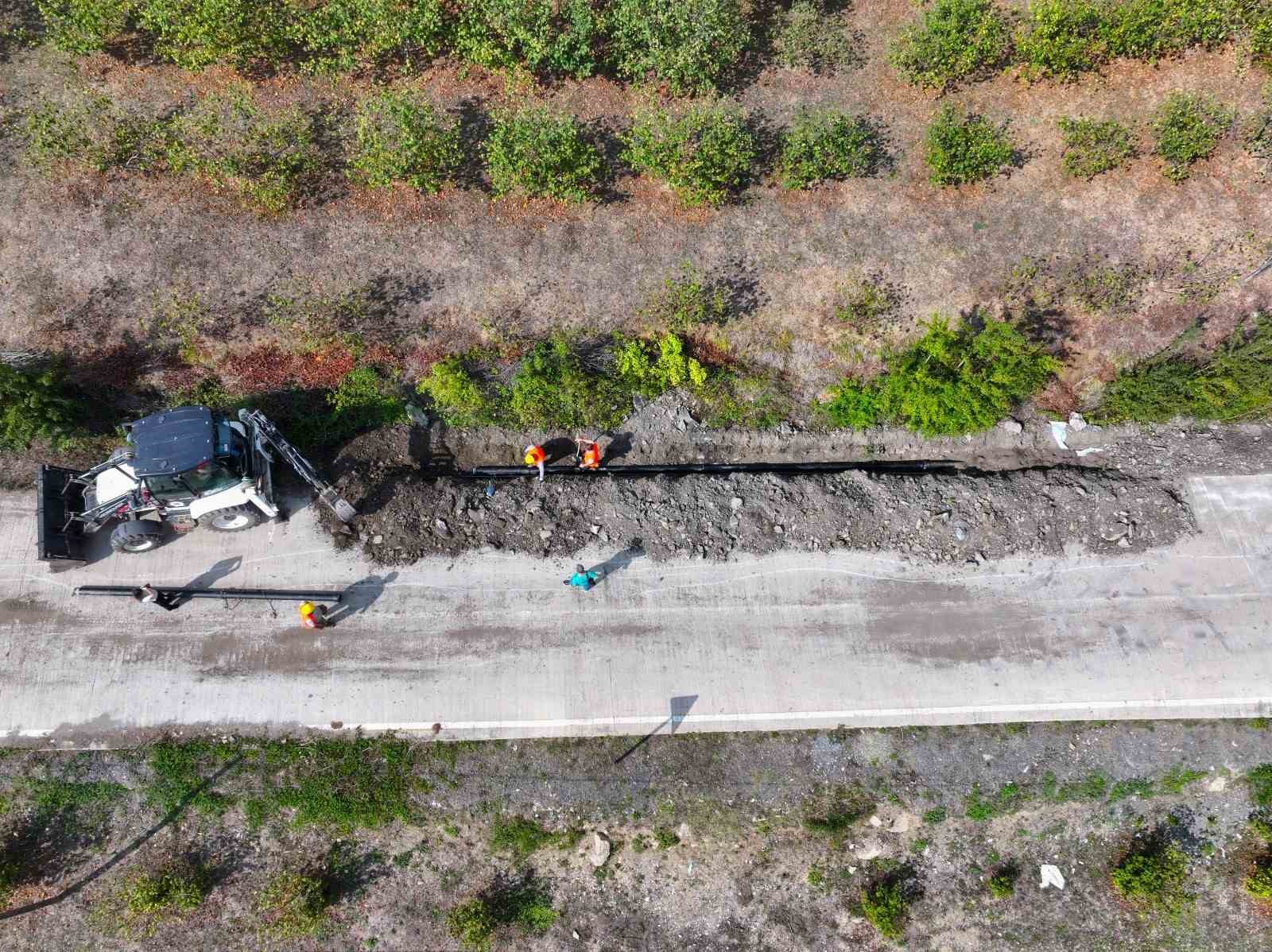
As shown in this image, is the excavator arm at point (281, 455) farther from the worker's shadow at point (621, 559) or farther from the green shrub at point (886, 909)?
the green shrub at point (886, 909)

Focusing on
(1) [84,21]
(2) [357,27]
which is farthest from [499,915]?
(1) [84,21]

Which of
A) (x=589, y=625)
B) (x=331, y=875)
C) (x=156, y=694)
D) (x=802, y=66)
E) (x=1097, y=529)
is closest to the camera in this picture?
(x=331, y=875)

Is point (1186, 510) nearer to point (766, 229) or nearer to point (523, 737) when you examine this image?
point (766, 229)

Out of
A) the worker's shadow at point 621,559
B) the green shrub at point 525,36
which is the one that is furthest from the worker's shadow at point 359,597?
the green shrub at point 525,36

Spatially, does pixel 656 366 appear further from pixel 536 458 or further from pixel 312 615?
pixel 312 615

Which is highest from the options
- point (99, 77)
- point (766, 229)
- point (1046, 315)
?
point (99, 77)

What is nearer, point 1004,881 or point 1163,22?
point 1004,881

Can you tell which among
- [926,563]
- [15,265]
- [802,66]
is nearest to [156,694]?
[15,265]
